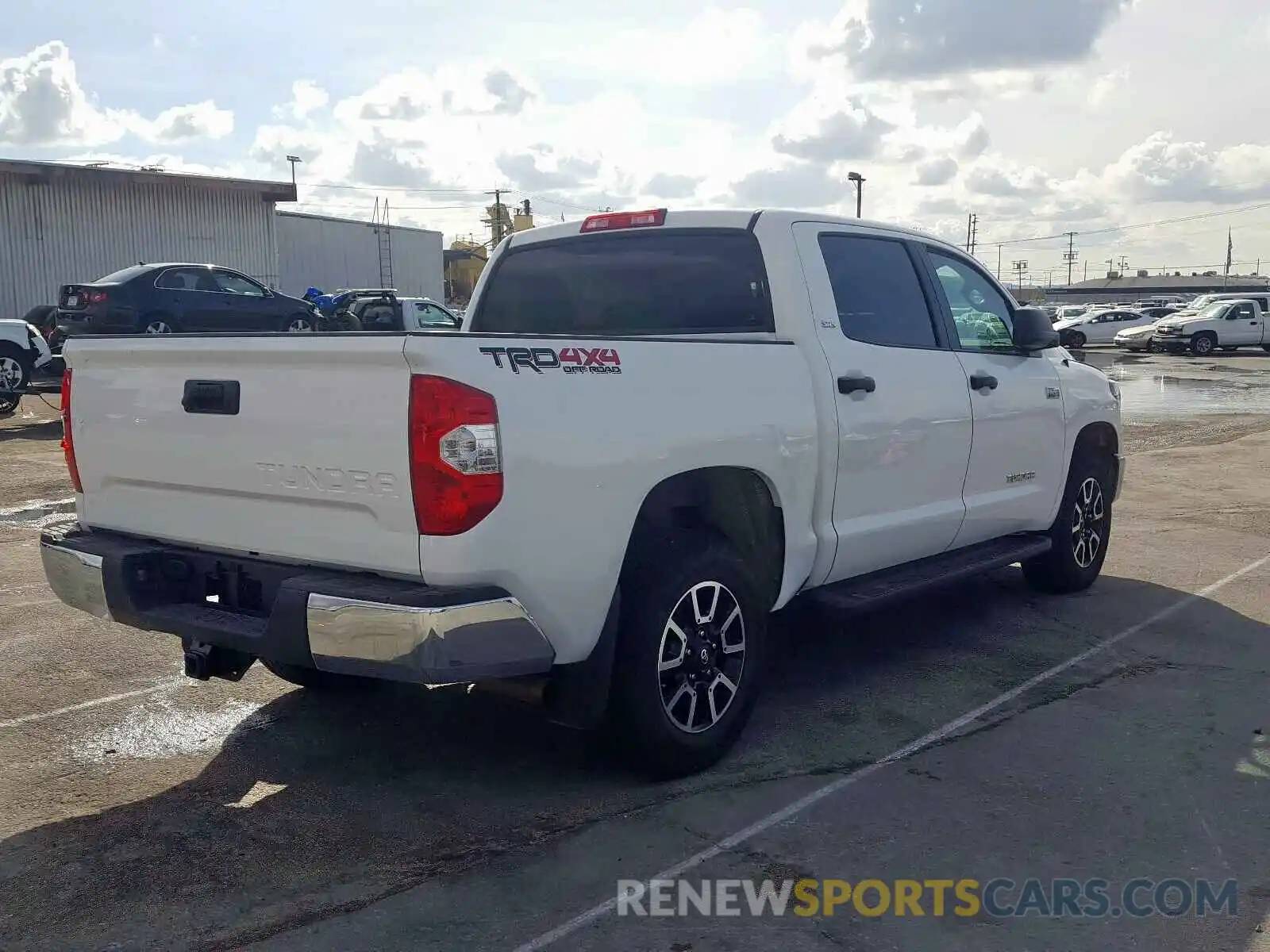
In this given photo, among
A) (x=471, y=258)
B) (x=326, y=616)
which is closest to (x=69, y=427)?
(x=326, y=616)

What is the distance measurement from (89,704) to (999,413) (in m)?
4.32

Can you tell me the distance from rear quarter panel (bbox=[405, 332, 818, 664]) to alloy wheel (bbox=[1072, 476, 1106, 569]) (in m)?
3.19

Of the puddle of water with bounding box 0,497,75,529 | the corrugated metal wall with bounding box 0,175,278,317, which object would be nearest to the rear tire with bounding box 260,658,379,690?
the puddle of water with bounding box 0,497,75,529

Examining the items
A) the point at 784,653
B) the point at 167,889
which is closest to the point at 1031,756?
the point at 784,653

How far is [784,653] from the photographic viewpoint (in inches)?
235

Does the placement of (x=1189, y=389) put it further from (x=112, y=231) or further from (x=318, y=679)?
(x=112, y=231)

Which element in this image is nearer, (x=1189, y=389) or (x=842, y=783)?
(x=842, y=783)

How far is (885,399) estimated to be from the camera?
5.19 m

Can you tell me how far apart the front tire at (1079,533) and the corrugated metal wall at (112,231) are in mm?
28085

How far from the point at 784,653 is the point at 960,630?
106 centimetres

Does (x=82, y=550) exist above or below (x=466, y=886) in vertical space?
above

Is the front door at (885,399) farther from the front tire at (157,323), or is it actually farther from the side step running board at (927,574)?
the front tire at (157,323)

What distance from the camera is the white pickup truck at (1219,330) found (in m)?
37.4

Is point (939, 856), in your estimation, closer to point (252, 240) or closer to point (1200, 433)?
point (1200, 433)
